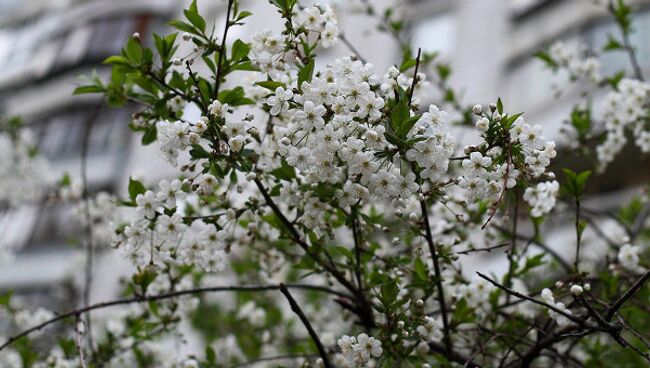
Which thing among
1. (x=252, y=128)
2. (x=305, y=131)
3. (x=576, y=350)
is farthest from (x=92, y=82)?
(x=576, y=350)

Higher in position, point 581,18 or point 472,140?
point 581,18

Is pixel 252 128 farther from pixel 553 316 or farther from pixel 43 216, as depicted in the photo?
pixel 43 216

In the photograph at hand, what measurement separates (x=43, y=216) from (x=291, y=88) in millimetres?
18773

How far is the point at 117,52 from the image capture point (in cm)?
1884

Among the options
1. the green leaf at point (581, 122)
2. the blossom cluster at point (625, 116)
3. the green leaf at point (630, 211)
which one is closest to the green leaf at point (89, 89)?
the green leaf at point (581, 122)

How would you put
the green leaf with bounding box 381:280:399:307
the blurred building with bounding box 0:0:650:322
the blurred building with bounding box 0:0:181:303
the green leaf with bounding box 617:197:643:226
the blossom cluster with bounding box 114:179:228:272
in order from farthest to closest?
the blurred building with bounding box 0:0:181:303, the blurred building with bounding box 0:0:650:322, the green leaf with bounding box 617:197:643:226, the blossom cluster with bounding box 114:179:228:272, the green leaf with bounding box 381:280:399:307

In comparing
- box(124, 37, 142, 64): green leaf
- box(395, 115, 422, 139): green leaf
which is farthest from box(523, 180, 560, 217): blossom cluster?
box(124, 37, 142, 64): green leaf

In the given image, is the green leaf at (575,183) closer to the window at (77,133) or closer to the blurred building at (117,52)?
the blurred building at (117,52)

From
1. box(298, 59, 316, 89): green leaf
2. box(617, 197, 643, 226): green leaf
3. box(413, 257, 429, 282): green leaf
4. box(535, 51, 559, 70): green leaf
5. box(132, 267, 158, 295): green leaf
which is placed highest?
box(535, 51, 559, 70): green leaf

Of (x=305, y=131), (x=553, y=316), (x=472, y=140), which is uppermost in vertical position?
(x=472, y=140)

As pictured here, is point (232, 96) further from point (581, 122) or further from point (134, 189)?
point (581, 122)

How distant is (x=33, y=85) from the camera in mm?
21312

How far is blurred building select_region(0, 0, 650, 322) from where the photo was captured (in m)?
13.2

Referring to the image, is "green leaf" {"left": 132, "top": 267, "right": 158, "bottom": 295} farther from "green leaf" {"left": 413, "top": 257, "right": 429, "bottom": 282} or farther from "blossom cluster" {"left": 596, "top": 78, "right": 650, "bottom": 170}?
"blossom cluster" {"left": 596, "top": 78, "right": 650, "bottom": 170}
